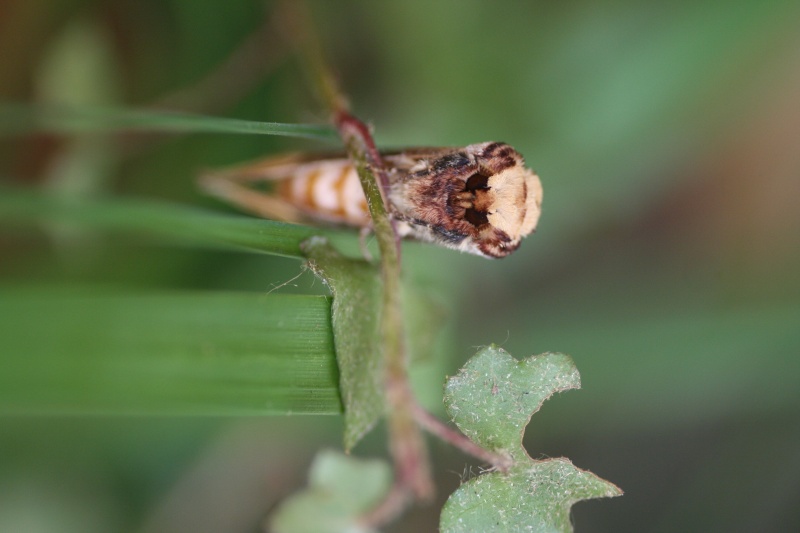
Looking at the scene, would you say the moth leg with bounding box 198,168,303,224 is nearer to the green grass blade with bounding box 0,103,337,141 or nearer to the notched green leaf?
the green grass blade with bounding box 0,103,337,141

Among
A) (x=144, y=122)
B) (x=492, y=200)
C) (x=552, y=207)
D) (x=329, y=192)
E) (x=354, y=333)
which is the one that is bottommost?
(x=354, y=333)

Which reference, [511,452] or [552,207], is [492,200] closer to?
[511,452]

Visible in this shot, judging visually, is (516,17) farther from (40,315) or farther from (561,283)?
(40,315)

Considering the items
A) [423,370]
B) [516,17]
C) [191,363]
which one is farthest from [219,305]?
[516,17]

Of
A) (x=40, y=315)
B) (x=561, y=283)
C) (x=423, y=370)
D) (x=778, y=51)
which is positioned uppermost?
(x=778, y=51)

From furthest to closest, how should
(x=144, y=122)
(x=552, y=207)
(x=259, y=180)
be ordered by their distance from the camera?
(x=552, y=207), (x=259, y=180), (x=144, y=122)

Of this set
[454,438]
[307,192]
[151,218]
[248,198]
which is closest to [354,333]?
[454,438]
